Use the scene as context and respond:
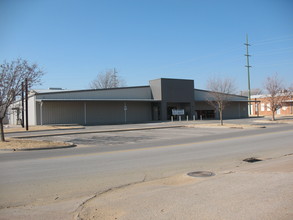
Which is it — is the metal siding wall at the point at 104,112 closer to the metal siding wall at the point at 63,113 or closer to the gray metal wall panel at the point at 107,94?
the gray metal wall panel at the point at 107,94

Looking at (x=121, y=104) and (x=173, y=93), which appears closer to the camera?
(x=121, y=104)

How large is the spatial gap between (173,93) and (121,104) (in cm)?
911

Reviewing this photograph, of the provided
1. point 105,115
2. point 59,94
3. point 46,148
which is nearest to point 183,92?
point 105,115

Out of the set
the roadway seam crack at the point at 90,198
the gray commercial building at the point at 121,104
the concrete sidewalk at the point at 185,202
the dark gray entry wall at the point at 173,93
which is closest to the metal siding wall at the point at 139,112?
the gray commercial building at the point at 121,104

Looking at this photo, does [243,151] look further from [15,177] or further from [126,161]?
[15,177]

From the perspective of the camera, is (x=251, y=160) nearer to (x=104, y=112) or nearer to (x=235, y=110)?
(x=104, y=112)

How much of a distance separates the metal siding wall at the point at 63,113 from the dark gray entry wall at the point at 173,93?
12.8 m

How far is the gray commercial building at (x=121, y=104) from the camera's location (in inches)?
1435

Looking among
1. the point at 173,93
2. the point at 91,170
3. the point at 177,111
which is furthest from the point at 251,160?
the point at 177,111

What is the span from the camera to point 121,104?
1681 inches

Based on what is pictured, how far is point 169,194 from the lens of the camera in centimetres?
562

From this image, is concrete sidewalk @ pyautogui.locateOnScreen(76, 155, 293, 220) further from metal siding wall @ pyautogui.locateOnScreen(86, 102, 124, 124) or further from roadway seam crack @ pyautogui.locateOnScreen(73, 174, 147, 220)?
metal siding wall @ pyautogui.locateOnScreen(86, 102, 124, 124)

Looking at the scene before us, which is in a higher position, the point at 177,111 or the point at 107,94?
the point at 107,94

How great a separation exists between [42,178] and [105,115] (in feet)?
111
